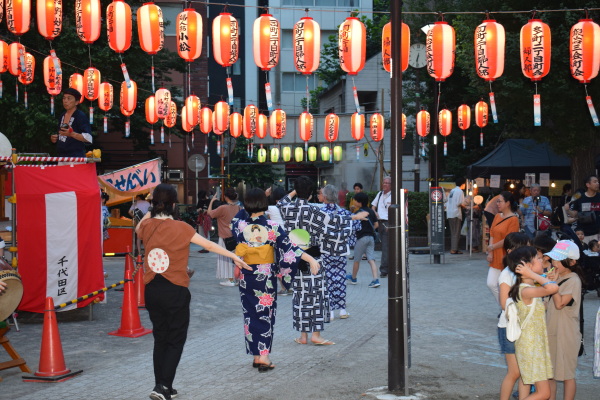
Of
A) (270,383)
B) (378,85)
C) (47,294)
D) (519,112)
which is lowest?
(270,383)

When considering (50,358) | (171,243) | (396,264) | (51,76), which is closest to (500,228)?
(396,264)

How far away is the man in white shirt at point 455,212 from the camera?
1943cm

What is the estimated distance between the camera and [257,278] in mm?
6723

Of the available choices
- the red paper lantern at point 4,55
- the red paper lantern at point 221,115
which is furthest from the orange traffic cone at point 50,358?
the red paper lantern at point 221,115

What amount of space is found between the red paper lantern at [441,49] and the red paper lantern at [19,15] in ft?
27.5

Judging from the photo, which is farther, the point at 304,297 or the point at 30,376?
the point at 304,297

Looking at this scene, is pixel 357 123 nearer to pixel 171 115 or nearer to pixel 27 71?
pixel 171 115

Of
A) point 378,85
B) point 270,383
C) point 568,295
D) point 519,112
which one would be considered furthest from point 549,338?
point 378,85

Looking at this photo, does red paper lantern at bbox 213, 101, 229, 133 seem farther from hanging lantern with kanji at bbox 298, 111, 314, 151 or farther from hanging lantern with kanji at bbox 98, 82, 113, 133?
hanging lantern with kanji at bbox 98, 82, 113, 133

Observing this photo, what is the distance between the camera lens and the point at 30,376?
6473 mm

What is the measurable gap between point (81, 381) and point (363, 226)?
25.9 ft

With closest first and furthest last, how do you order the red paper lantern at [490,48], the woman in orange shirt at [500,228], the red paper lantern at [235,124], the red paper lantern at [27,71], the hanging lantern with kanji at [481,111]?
the woman in orange shirt at [500,228] < the red paper lantern at [490,48] < the red paper lantern at [27,71] < the hanging lantern with kanji at [481,111] < the red paper lantern at [235,124]

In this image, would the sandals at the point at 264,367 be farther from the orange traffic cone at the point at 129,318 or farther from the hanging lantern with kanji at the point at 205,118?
the hanging lantern with kanji at the point at 205,118

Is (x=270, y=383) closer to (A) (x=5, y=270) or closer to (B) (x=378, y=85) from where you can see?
(A) (x=5, y=270)
